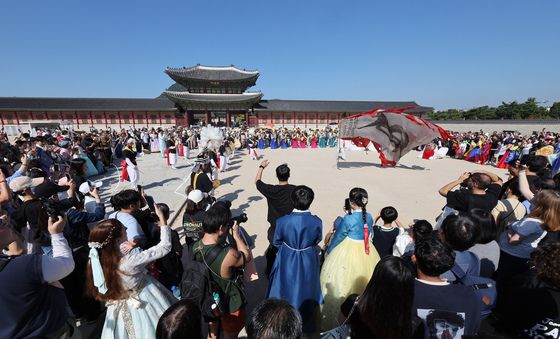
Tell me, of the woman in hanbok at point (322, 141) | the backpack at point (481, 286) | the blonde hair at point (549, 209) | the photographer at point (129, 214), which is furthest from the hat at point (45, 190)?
the woman in hanbok at point (322, 141)

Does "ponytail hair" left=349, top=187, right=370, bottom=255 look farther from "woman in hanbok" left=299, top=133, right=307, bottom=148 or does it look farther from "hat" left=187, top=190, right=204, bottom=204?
"woman in hanbok" left=299, top=133, right=307, bottom=148

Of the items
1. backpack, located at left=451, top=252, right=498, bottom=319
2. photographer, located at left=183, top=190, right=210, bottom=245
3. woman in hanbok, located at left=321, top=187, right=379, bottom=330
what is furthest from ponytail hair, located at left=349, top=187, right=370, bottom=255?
photographer, located at left=183, top=190, right=210, bottom=245

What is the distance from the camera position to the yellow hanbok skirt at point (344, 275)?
236 cm

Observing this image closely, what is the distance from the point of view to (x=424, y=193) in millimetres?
7668

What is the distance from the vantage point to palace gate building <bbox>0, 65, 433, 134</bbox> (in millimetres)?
27844

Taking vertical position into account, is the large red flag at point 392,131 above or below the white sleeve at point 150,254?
above

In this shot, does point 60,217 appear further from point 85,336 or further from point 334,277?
point 334,277

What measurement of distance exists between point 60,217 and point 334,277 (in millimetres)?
2325

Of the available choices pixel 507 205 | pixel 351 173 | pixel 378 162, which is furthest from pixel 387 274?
pixel 378 162

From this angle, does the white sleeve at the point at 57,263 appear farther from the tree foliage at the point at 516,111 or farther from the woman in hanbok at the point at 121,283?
the tree foliage at the point at 516,111

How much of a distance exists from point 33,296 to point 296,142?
824 inches

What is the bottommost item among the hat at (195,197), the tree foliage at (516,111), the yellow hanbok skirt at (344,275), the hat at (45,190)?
the yellow hanbok skirt at (344,275)

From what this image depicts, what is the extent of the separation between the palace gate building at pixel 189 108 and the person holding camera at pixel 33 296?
1153 inches

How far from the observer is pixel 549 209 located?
2117 millimetres
